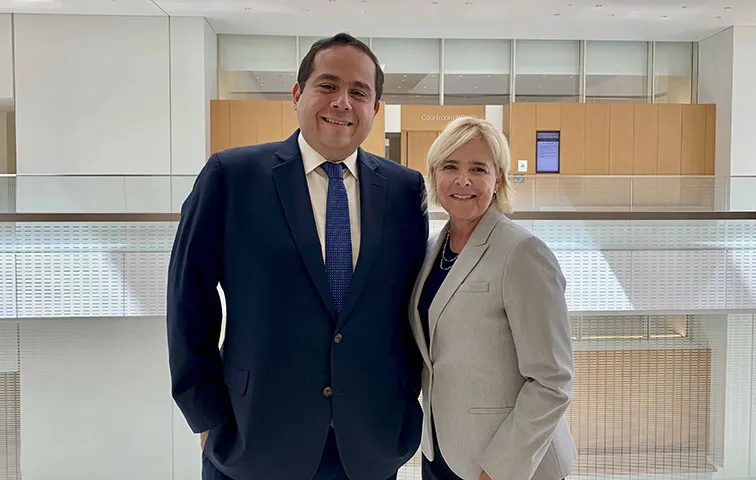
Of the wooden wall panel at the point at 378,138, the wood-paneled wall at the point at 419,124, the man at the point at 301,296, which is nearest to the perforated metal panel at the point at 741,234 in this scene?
the man at the point at 301,296

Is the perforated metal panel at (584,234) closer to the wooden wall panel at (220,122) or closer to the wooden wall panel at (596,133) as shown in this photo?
the wooden wall panel at (220,122)

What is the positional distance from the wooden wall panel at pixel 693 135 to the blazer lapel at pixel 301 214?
624 inches

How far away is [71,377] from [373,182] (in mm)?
2291

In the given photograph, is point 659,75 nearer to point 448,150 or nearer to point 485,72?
point 485,72

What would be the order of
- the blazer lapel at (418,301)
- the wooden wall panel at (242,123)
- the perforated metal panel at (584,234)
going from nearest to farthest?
the blazer lapel at (418,301)
the perforated metal panel at (584,234)
the wooden wall panel at (242,123)

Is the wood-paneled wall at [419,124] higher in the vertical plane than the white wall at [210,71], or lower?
lower

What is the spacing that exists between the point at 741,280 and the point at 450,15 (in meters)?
10.9

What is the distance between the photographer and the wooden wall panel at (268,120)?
1523 cm

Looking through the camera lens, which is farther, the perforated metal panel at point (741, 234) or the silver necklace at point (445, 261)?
the perforated metal panel at point (741, 234)

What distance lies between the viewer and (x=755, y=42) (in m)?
15.2

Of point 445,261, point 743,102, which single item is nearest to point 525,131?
point 743,102

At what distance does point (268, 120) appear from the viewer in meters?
15.3

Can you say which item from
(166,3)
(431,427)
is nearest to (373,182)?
(431,427)

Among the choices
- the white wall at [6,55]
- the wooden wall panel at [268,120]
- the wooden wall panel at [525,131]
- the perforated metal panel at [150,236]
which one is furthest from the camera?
the wooden wall panel at [525,131]
